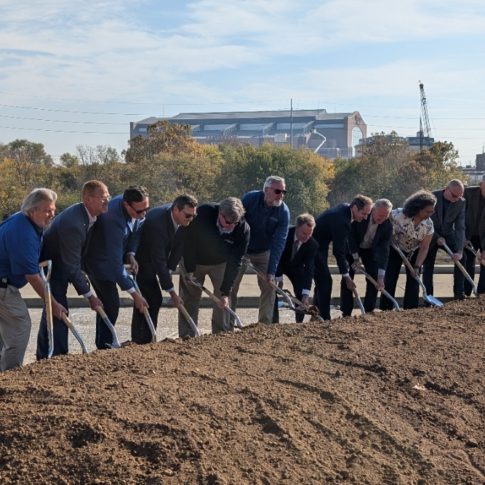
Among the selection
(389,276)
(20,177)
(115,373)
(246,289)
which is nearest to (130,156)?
(20,177)

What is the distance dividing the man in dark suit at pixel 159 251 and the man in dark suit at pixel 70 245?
661 millimetres

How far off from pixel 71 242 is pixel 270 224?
251 centimetres

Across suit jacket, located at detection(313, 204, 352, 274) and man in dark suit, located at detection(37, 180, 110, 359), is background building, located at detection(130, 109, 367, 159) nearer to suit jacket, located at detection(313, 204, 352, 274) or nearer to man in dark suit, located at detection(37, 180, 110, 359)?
→ suit jacket, located at detection(313, 204, 352, 274)

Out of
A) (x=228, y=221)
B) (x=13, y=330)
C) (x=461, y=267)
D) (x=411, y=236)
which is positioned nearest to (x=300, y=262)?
(x=411, y=236)

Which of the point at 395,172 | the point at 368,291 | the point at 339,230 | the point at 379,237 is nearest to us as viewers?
the point at 339,230

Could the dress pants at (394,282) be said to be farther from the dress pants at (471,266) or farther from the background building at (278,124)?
the background building at (278,124)

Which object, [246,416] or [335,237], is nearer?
[246,416]

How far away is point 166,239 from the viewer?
23.0ft

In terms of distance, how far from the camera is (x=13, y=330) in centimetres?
570

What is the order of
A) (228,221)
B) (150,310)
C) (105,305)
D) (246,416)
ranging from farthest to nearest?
(150,310), (228,221), (105,305), (246,416)

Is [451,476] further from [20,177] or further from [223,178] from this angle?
[20,177]

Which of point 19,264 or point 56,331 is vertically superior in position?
point 19,264

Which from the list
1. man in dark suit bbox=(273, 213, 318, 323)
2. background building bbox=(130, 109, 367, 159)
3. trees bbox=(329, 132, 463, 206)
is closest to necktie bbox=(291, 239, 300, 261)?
man in dark suit bbox=(273, 213, 318, 323)

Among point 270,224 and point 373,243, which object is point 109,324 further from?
point 373,243
